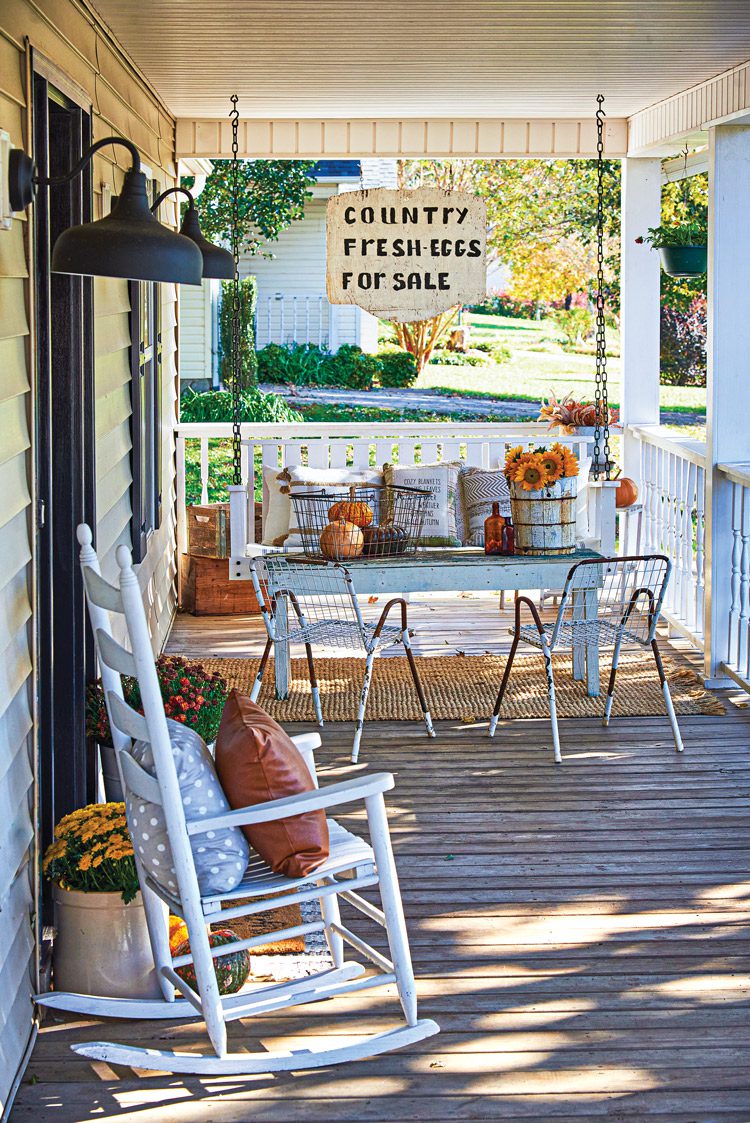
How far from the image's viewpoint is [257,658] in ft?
24.0

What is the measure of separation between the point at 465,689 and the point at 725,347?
1.99 m

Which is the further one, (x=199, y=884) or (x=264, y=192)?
(x=264, y=192)

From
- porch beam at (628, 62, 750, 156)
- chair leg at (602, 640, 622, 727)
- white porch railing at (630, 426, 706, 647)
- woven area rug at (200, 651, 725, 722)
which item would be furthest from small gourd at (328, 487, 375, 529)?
porch beam at (628, 62, 750, 156)

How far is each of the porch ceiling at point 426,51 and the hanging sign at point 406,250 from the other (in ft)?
1.72

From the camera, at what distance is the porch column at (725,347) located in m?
6.43

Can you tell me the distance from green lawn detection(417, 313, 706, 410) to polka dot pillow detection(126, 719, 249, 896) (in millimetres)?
15271

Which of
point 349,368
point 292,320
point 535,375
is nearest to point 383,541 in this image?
point 349,368

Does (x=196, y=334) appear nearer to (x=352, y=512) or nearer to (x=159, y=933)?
(x=352, y=512)

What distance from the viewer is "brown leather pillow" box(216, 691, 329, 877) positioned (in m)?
3.16

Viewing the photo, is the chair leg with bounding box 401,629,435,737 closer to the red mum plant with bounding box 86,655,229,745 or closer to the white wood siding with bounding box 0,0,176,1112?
the red mum plant with bounding box 86,655,229,745

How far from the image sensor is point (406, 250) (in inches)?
293

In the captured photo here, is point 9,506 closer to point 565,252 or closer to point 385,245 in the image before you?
point 385,245

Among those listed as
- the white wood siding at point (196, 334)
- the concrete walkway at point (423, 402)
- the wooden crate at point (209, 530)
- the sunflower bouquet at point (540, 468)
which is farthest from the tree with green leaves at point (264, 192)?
the sunflower bouquet at point (540, 468)

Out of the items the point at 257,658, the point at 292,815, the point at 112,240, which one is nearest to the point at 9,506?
the point at 112,240
